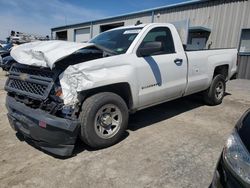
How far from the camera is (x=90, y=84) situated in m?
3.31

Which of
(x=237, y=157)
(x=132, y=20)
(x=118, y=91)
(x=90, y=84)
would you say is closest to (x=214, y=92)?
(x=118, y=91)

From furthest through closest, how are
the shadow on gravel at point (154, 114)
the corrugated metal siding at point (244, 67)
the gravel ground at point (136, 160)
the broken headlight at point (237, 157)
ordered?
the corrugated metal siding at point (244, 67) → the shadow on gravel at point (154, 114) → the gravel ground at point (136, 160) → the broken headlight at point (237, 157)

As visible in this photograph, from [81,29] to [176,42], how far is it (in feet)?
70.8

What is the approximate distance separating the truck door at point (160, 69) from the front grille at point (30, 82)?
1453 mm

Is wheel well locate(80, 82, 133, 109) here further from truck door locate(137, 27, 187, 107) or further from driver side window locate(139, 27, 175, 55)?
driver side window locate(139, 27, 175, 55)

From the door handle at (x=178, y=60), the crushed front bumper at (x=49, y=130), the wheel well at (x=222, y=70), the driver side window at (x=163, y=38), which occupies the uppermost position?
the driver side window at (x=163, y=38)

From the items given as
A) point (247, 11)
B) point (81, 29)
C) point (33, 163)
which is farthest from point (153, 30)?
point (81, 29)

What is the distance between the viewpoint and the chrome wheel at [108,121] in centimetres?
358

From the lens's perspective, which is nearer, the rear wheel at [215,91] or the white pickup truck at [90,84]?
the white pickup truck at [90,84]

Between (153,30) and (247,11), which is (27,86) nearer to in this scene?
(153,30)

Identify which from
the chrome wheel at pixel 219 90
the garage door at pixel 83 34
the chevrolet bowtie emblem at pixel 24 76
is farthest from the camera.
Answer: the garage door at pixel 83 34

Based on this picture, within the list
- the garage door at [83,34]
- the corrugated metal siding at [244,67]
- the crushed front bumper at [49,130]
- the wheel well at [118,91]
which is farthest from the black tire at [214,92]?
the garage door at [83,34]

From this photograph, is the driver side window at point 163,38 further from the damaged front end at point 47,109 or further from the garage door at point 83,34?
the garage door at point 83,34

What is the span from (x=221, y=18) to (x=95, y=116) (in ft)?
37.9
